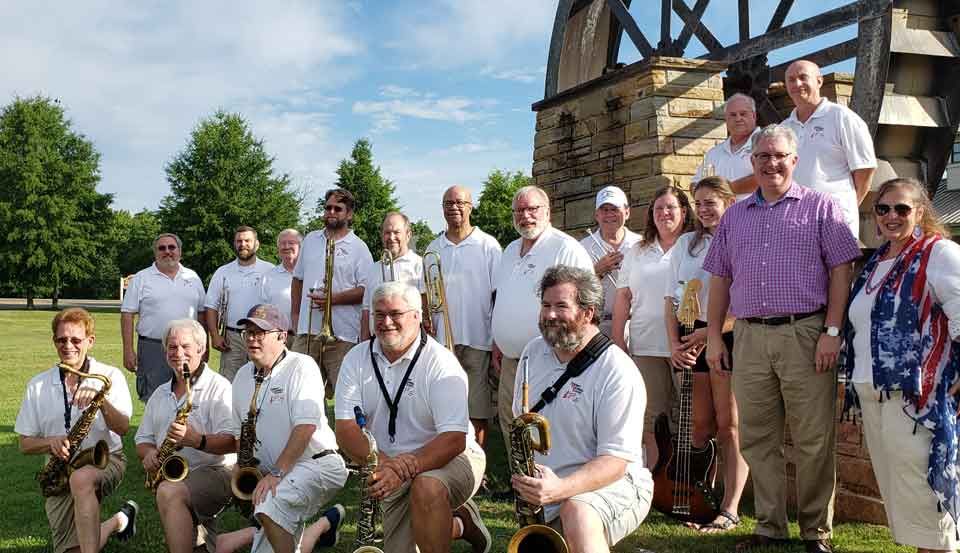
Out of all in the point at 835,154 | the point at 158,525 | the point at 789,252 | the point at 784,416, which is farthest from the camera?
the point at 158,525

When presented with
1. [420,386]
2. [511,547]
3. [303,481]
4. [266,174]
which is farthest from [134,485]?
[266,174]

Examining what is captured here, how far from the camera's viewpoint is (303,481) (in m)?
3.92

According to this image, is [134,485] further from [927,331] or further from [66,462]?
[927,331]

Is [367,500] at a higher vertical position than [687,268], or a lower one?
lower

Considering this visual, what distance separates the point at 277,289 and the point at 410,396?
3571 millimetres

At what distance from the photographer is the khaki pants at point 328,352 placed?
20.6 feet

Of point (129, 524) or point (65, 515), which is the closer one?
point (65, 515)

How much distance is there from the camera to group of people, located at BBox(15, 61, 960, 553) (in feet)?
10.6

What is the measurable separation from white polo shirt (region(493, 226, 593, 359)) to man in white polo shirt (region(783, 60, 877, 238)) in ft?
4.16

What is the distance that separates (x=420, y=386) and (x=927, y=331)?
2062mm

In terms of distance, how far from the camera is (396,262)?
19.5ft

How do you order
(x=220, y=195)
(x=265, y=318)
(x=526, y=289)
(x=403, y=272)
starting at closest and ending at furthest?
1. (x=265, y=318)
2. (x=526, y=289)
3. (x=403, y=272)
4. (x=220, y=195)

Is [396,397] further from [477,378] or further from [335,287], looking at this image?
[335,287]

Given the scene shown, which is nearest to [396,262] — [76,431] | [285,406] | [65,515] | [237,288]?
[237,288]
